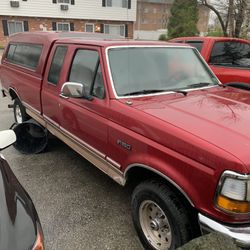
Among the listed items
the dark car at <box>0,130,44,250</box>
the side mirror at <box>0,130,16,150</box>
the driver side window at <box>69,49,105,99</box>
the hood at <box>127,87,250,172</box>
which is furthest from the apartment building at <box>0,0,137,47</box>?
the dark car at <box>0,130,44,250</box>

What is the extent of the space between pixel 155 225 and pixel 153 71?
1.67 m

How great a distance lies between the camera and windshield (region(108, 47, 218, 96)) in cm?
338

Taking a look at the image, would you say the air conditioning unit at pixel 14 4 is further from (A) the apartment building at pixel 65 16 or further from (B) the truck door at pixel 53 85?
(B) the truck door at pixel 53 85

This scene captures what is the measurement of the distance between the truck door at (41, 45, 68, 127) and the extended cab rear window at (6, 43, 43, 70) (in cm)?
55

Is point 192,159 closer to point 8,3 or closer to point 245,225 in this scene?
point 245,225

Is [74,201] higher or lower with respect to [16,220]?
lower

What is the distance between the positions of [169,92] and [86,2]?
2594 cm

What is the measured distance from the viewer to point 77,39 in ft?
14.1

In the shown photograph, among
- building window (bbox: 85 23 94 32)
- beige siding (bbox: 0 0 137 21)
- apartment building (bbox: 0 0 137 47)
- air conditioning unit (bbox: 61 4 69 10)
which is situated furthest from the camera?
building window (bbox: 85 23 94 32)

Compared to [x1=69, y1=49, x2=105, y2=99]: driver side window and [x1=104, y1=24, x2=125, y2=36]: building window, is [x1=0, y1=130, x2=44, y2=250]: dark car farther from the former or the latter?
[x1=104, y1=24, x2=125, y2=36]: building window

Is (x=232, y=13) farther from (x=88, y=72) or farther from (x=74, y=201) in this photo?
(x=74, y=201)

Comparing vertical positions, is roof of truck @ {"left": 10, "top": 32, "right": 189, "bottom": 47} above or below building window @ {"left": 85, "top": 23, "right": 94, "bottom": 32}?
above

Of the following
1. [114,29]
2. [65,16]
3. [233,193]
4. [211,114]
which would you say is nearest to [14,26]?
[65,16]

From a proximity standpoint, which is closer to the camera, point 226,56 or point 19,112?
point 19,112
